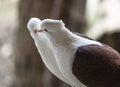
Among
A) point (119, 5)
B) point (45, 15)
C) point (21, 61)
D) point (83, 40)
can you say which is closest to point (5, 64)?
point (21, 61)

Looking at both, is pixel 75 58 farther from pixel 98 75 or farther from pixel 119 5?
pixel 119 5

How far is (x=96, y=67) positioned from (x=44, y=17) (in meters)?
1.58

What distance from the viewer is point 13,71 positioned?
255 cm

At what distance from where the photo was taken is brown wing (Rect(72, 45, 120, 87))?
727mm

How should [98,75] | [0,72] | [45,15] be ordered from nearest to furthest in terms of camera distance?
1. [98,75]
2. [45,15]
3. [0,72]

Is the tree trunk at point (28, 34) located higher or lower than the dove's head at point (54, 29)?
lower

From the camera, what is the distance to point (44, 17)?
2.29 metres

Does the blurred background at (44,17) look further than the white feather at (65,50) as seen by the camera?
Yes

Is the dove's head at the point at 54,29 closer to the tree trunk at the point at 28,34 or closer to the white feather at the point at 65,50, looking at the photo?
the white feather at the point at 65,50

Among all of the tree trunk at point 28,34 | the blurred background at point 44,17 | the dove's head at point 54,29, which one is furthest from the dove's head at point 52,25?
the tree trunk at point 28,34

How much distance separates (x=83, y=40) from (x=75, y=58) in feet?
0.18

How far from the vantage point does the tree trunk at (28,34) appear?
89.8 inches

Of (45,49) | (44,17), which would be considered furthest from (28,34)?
(45,49)

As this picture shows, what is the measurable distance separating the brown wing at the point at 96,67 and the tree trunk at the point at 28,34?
1.53 m
